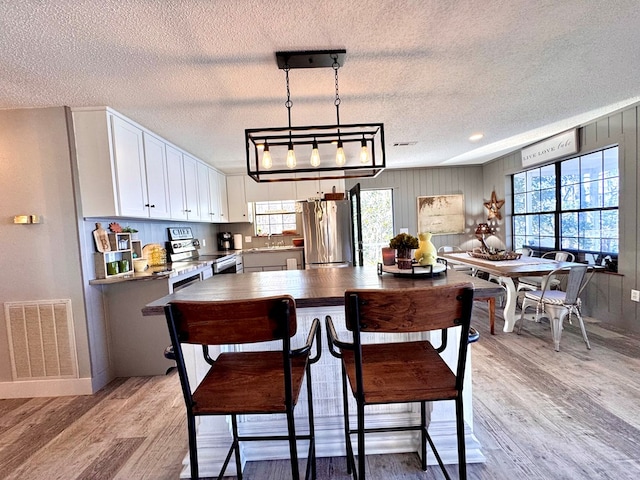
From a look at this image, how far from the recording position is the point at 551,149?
404 centimetres

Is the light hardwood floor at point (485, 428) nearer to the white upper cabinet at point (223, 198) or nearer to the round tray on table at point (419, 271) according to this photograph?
the round tray on table at point (419, 271)

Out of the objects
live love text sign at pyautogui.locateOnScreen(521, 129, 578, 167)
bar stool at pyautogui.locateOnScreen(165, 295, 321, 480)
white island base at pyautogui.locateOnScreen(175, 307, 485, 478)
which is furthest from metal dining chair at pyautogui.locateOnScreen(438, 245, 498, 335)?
live love text sign at pyautogui.locateOnScreen(521, 129, 578, 167)

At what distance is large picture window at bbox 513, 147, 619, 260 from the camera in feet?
A: 11.5

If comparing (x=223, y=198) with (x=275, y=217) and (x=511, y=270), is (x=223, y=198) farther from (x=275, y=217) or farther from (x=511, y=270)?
(x=511, y=270)

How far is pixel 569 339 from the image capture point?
10.1 ft

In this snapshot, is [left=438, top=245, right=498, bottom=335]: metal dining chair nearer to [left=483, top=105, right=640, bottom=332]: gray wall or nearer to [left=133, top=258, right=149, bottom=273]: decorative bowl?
[left=483, top=105, right=640, bottom=332]: gray wall

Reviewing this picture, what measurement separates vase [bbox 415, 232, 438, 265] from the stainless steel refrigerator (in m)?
2.81

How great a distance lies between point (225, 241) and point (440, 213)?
3.92 meters

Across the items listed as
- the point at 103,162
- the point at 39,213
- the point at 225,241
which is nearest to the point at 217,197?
the point at 225,241

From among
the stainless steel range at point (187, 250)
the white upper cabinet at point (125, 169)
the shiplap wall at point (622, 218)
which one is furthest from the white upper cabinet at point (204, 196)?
the shiplap wall at point (622, 218)

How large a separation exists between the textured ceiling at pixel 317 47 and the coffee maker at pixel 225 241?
2.58 metres

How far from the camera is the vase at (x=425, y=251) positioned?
1.81 metres

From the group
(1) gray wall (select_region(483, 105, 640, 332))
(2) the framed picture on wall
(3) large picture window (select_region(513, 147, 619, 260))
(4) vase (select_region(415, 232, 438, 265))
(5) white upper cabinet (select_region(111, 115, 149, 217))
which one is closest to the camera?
(4) vase (select_region(415, 232, 438, 265))

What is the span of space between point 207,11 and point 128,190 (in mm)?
1763
